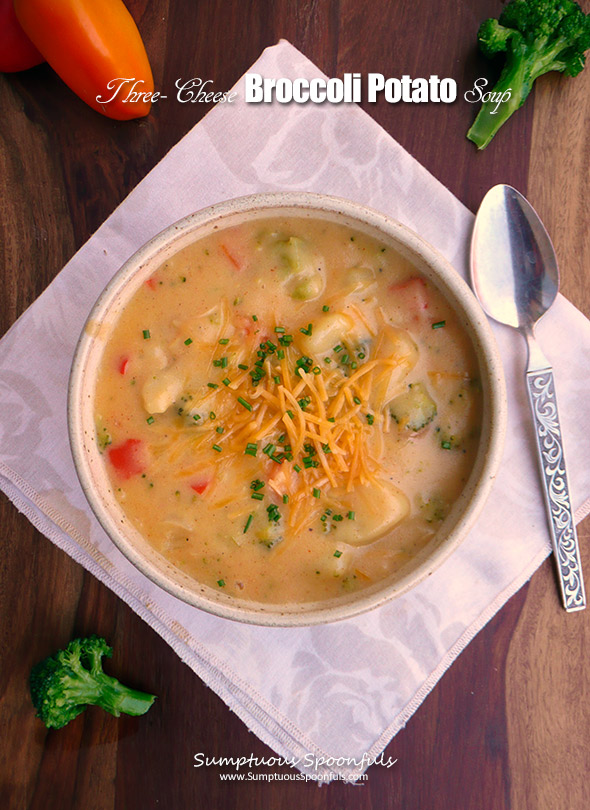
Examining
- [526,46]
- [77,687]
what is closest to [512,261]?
[526,46]

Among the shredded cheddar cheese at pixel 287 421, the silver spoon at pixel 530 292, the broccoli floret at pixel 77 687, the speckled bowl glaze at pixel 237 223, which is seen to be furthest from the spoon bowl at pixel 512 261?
the broccoli floret at pixel 77 687

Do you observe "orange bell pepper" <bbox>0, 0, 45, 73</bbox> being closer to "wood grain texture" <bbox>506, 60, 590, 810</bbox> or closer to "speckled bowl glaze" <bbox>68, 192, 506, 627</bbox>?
"speckled bowl glaze" <bbox>68, 192, 506, 627</bbox>

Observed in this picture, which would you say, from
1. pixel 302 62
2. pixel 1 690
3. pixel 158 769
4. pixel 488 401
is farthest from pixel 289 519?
pixel 302 62

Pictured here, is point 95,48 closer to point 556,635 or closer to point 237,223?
point 237,223

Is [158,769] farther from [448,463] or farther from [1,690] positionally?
[448,463]

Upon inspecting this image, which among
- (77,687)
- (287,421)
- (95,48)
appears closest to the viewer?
(287,421)

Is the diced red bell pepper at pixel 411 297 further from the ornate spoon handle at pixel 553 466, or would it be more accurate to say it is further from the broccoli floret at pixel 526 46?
the broccoli floret at pixel 526 46
